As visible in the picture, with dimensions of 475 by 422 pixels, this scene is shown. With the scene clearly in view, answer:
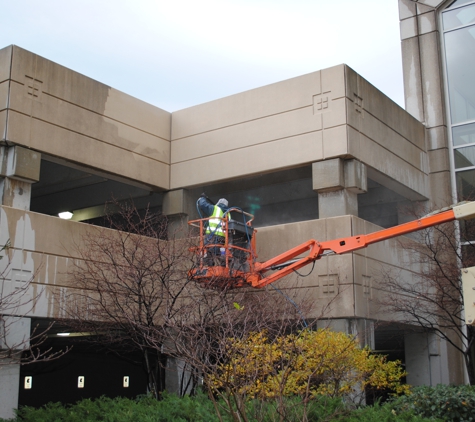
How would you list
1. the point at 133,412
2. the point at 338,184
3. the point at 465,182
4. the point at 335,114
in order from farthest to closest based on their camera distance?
the point at 465,182, the point at 335,114, the point at 338,184, the point at 133,412

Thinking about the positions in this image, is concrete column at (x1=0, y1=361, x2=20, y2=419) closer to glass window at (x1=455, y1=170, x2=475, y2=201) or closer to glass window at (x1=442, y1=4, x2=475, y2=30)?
glass window at (x1=455, y1=170, x2=475, y2=201)

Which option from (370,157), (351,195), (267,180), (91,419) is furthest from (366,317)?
(91,419)

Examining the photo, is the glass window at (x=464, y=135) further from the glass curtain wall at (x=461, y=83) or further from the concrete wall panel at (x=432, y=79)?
the concrete wall panel at (x=432, y=79)

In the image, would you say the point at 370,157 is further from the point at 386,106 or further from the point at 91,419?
the point at 91,419

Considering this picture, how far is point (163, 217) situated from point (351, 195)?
6.58 meters

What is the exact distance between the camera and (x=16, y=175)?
A: 1798 centimetres

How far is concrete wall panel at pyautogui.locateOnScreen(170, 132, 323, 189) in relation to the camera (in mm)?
20375

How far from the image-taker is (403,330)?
2325cm

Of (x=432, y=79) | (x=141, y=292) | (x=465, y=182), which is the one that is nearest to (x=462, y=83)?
(x=432, y=79)

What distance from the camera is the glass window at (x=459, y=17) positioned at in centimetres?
2520

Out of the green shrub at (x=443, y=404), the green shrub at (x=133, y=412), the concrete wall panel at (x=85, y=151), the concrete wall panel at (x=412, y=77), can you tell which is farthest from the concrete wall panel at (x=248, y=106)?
the green shrub at (x=443, y=404)

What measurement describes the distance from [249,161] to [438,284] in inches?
262

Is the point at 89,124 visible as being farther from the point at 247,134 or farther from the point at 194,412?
the point at 194,412

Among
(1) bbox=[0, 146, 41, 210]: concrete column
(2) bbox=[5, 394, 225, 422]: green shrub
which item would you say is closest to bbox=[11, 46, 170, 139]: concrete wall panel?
(1) bbox=[0, 146, 41, 210]: concrete column
